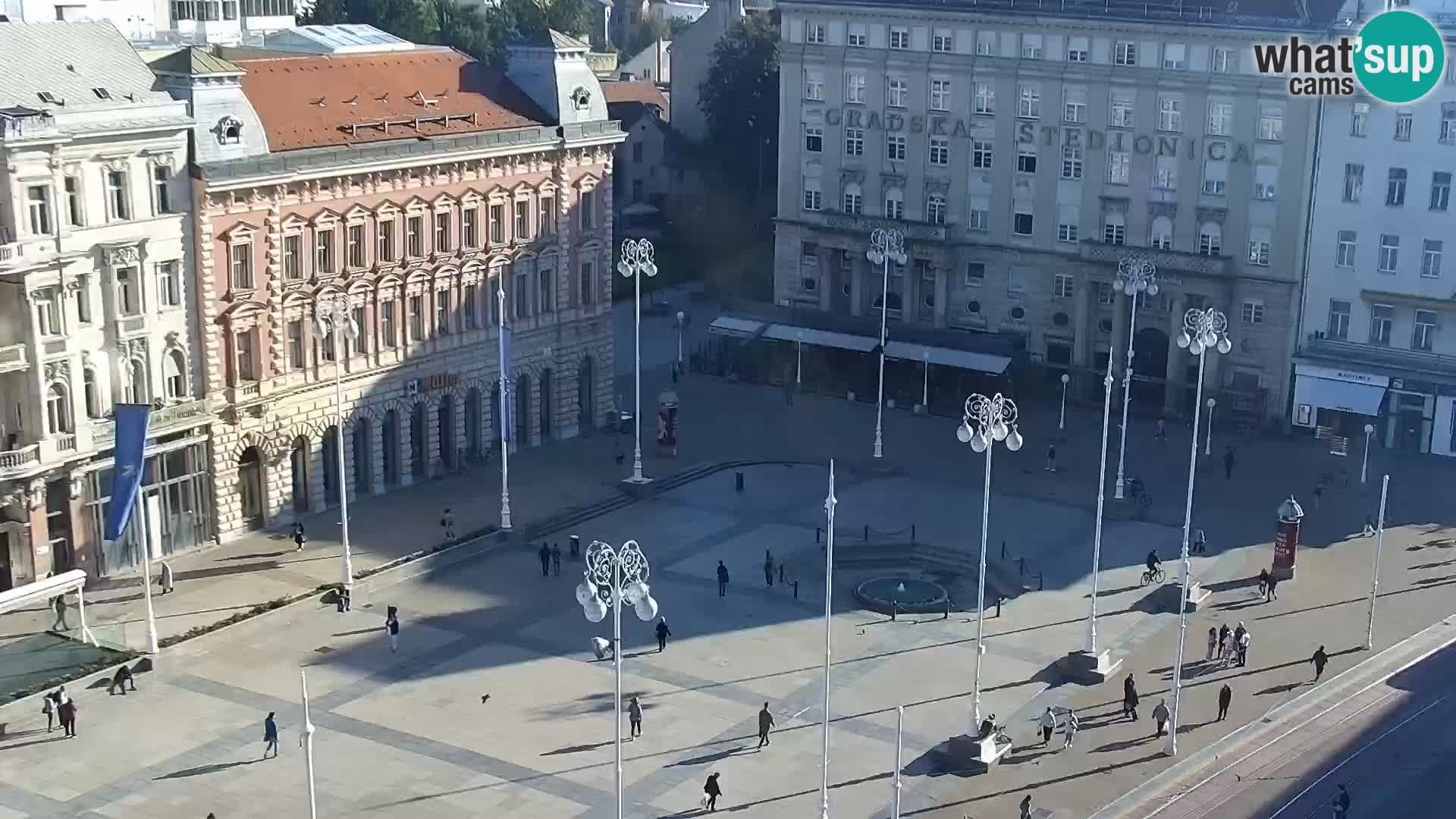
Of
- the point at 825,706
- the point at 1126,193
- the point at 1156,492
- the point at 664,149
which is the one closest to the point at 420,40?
the point at 664,149

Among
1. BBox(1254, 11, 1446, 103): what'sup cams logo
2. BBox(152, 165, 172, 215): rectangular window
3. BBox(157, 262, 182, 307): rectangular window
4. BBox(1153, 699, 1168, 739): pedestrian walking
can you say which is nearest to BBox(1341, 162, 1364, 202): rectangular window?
BBox(1254, 11, 1446, 103): what'sup cams logo

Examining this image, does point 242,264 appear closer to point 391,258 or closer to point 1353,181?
point 391,258

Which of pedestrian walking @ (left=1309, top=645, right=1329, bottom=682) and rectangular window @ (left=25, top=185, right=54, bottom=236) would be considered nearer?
pedestrian walking @ (left=1309, top=645, right=1329, bottom=682)

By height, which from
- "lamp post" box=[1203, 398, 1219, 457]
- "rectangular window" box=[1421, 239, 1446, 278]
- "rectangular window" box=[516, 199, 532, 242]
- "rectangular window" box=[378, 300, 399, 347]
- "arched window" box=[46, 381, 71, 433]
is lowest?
"lamp post" box=[1203, 398, 1219, 457]

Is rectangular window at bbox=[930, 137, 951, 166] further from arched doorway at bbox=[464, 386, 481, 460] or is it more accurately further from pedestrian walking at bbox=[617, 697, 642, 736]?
pedestrian walking at bbox=[617, 697, 642, 736]

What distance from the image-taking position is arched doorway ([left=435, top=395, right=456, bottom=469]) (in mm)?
85375

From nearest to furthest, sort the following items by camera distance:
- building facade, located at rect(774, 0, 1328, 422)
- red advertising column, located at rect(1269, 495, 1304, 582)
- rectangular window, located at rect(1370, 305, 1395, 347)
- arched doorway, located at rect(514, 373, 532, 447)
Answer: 1. red advertising column, located at rect(1269, 495, 1304, 582)
2. arched doorway, located at rect(514, 373, 532, 447)
3. rectangular window, located at rect(1370, 305, 1395, 347)
4. building facade, located at rect(774, 0, 1328, 422)

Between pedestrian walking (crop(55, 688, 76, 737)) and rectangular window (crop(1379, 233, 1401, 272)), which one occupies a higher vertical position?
rectangular window (crop(1379, 233, 1401, 272))

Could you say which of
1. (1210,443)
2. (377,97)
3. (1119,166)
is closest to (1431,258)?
(1210,443)

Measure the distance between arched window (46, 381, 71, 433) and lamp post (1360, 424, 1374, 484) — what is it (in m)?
53.5

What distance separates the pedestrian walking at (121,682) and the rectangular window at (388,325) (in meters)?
23.8

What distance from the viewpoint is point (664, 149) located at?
476 feet

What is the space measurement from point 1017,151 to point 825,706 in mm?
57371

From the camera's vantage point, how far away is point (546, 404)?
9144 centimetres
